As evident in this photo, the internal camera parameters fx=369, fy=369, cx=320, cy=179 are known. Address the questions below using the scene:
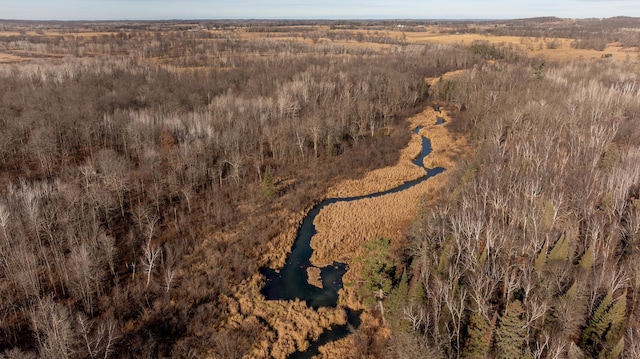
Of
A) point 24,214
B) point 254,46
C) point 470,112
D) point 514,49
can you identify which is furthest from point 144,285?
point 514,49

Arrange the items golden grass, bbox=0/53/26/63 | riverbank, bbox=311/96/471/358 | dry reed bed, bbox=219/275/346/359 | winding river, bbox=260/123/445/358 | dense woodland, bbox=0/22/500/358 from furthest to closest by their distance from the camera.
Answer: golden grass, bbox=0/53/26/63 → riverbank, bbox=311/96/471/358 → winding river, bbox=260/123/445/358 → dense woodland, bbox=0/22/500/358 → dry reed bed, bbox=219/275/346/359

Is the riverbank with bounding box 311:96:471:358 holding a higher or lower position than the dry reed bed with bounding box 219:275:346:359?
higher

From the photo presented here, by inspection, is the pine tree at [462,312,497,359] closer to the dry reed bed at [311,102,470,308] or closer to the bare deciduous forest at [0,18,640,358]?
the bare deciduous forest at [0,18,640,358]

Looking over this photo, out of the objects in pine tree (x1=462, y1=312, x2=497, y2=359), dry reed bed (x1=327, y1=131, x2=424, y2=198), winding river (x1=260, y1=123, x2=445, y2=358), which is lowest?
winding river (x1=260, y1=123, x2=445, y2=358)

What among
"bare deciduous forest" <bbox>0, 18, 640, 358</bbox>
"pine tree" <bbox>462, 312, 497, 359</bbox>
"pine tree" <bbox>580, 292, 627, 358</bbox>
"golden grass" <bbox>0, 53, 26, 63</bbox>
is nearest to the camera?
"pine tree" <bbox>580, 292, 627, 358</bbox>

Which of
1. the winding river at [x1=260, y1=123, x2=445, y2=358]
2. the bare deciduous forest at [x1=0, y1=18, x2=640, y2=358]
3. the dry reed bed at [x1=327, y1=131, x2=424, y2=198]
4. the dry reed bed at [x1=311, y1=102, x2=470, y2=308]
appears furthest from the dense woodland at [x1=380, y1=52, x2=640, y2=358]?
the dry reed bed at [x1=327, y1=131, x2=424, y2=198]

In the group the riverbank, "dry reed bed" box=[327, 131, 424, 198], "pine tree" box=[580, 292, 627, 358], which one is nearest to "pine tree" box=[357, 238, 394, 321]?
the riverbank

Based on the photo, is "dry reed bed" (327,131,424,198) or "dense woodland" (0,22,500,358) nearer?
"dense woodland" (0,22,500,358)
